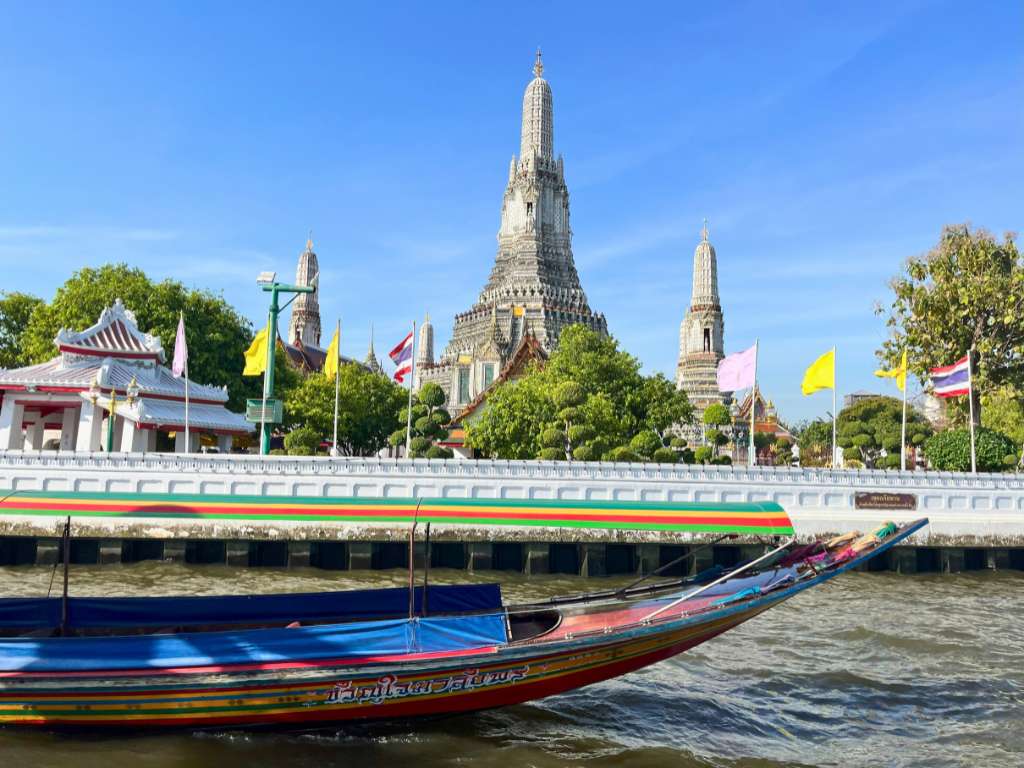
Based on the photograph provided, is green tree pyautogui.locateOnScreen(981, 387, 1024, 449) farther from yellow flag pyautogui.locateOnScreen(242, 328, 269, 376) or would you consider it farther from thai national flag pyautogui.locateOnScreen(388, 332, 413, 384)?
yellow flag pyautogui.locateOnScreen(242, 328, 269, 376)

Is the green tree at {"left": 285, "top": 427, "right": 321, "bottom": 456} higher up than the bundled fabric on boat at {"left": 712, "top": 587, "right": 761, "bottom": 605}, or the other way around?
the green tree at {"left": 285, "top": 427, "right": 321, "bottom": 456}

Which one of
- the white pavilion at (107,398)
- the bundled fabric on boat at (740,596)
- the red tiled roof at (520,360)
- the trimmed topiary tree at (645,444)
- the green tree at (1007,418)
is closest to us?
the bundled fabric on boat at (740,596)

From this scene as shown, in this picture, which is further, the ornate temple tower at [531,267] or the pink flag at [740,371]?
the ornate temple tower at [531,267]

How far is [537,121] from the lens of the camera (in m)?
78.0

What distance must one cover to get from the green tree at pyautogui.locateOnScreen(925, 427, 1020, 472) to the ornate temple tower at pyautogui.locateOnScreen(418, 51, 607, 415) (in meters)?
44.8

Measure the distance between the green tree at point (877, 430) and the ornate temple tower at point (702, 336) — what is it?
708 inches

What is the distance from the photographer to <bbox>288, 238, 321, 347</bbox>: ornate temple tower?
294 ft

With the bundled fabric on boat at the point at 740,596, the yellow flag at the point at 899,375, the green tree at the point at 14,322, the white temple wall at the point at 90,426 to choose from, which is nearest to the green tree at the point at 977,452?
the yellow flag at the point at 899,375

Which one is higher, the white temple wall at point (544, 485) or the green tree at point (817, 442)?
the green tree at point (817, 442)

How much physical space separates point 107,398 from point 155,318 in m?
11.5

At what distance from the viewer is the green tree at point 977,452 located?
26516mm

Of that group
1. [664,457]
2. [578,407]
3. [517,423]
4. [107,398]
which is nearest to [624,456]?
[664,457]

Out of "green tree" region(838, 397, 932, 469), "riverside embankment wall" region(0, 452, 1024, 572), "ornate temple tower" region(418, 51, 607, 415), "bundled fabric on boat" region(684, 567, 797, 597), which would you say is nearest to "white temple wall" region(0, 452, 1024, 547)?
"riverside embankment wall" region(0, 452, 1024, 572)

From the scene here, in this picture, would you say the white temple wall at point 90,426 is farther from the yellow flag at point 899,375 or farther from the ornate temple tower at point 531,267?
the ornate temple tower at point 531,267
